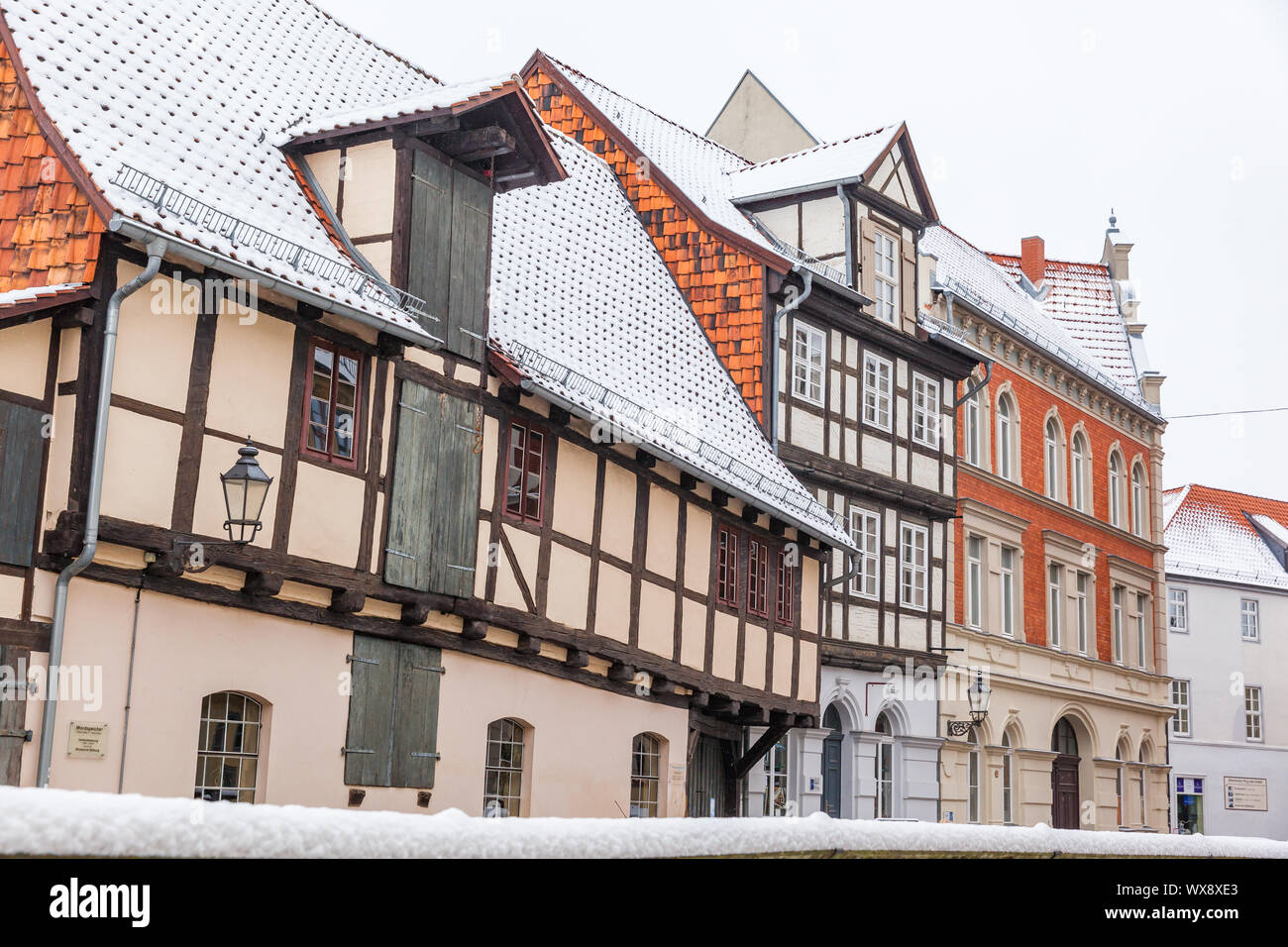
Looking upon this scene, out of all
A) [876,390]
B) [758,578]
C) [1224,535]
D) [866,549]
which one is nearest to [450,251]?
[758,578]

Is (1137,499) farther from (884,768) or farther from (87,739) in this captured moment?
(87,739)

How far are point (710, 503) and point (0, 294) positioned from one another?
9488 millimetres

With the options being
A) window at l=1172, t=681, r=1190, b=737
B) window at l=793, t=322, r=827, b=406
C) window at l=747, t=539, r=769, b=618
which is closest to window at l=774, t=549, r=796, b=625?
window at l=747, t=539, r=769, b=618

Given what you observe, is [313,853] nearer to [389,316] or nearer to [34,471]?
[34,471]

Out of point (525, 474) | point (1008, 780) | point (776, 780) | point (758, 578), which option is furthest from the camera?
point (1008, 780)

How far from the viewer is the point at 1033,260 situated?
3731 centimetres

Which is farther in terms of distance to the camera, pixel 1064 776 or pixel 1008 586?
pixel 1064 776

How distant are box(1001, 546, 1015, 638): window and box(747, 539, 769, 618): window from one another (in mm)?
9999

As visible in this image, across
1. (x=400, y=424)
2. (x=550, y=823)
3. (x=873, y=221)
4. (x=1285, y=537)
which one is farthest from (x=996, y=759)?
(x=1285, y=537)

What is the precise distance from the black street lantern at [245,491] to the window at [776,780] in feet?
37.0

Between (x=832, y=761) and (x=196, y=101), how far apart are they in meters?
14.0

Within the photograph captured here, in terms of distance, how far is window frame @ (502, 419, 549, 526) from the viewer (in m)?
13.8

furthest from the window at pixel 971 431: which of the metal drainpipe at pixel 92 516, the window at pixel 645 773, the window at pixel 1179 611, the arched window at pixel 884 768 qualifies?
the window at pixel 1179 611

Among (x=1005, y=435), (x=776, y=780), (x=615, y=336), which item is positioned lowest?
(x=776, y=780)
